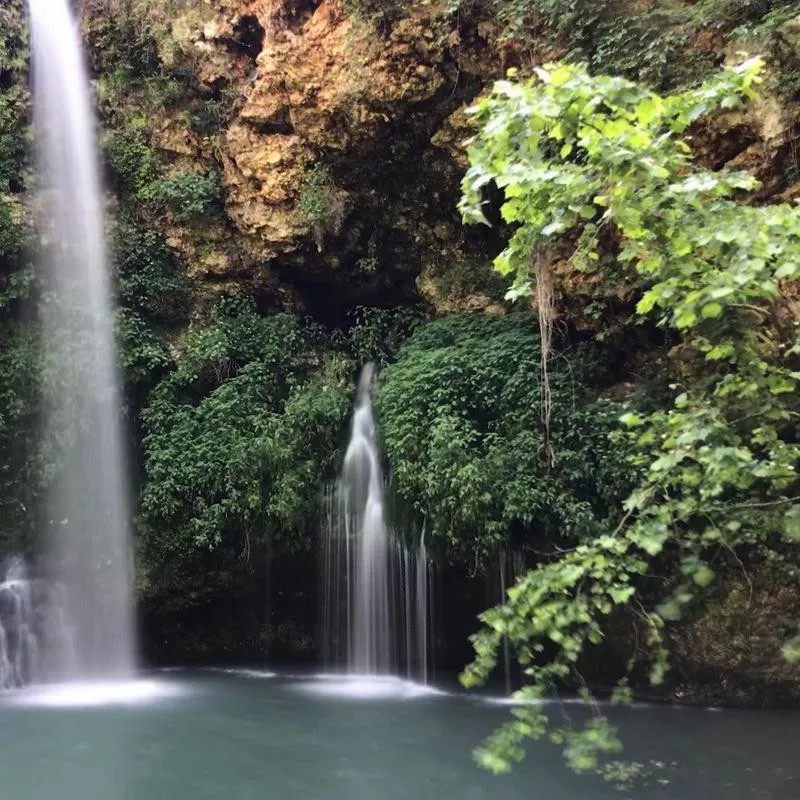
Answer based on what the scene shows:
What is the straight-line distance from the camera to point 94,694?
→ 359 inches

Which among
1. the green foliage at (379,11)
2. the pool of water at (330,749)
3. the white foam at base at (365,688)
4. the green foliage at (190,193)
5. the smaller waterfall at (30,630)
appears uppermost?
the green foliage at (379,11)

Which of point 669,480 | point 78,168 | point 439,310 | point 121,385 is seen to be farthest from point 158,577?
point 669,480

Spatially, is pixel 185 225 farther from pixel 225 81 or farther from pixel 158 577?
pixel 158 577

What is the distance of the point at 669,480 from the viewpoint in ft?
11.1

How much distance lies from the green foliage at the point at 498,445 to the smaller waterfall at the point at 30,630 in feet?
15.9

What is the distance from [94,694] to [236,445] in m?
3.50

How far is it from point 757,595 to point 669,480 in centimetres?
573

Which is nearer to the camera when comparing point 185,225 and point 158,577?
point 158,577

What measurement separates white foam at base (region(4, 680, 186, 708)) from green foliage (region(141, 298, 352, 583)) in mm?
1502

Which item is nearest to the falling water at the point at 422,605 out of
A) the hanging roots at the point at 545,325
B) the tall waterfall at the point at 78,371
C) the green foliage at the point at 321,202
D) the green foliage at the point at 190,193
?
the hanging roots at the point at 545,325

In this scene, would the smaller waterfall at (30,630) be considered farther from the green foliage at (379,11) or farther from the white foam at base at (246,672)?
the green foliage at (379,11)

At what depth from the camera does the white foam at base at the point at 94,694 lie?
8.66 m

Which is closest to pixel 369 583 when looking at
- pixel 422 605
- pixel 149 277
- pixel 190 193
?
pixel 422 605

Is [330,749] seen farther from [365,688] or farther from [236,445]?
[236,445]
